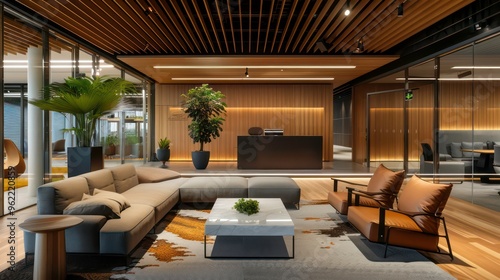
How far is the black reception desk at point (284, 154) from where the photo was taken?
10.1m

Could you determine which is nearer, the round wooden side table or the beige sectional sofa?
the round wooden side table

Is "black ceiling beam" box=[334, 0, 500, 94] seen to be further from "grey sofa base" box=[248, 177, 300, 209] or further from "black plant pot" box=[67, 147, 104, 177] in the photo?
"black plant pot" box=[67, 147, 104, 177]

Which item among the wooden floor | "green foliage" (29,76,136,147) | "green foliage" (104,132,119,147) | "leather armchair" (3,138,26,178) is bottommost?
the wooden floor

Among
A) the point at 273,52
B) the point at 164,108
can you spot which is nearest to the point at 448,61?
the point at 273,52

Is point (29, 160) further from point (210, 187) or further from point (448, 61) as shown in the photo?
point (448, 61)

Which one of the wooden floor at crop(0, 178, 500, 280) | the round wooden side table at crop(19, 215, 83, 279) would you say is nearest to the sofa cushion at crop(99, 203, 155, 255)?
the round wooden side table at crop(19, 215, 83, 279)

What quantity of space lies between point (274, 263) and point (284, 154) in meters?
7.05

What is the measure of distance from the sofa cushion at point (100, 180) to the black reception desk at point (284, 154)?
5.92 meters

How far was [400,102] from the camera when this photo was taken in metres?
11.3

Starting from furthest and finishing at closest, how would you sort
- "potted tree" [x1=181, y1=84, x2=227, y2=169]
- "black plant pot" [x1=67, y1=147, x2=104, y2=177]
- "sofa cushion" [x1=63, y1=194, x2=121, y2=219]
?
"potted tree" [x1=181, y1=84, x2=227, y2=169], "black plant pot" [x1=67, y1=147, x2=104, y2=177], "sofa cushion" [x1=63, y1=194, x2=121, y2=219]

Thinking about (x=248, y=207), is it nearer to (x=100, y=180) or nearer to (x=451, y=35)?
(x=100, y=180)

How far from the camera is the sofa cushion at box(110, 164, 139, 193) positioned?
15.2 feet

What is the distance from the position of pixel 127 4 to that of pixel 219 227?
4042 millimetres

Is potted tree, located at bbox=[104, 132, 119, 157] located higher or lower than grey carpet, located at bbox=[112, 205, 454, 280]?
higher
